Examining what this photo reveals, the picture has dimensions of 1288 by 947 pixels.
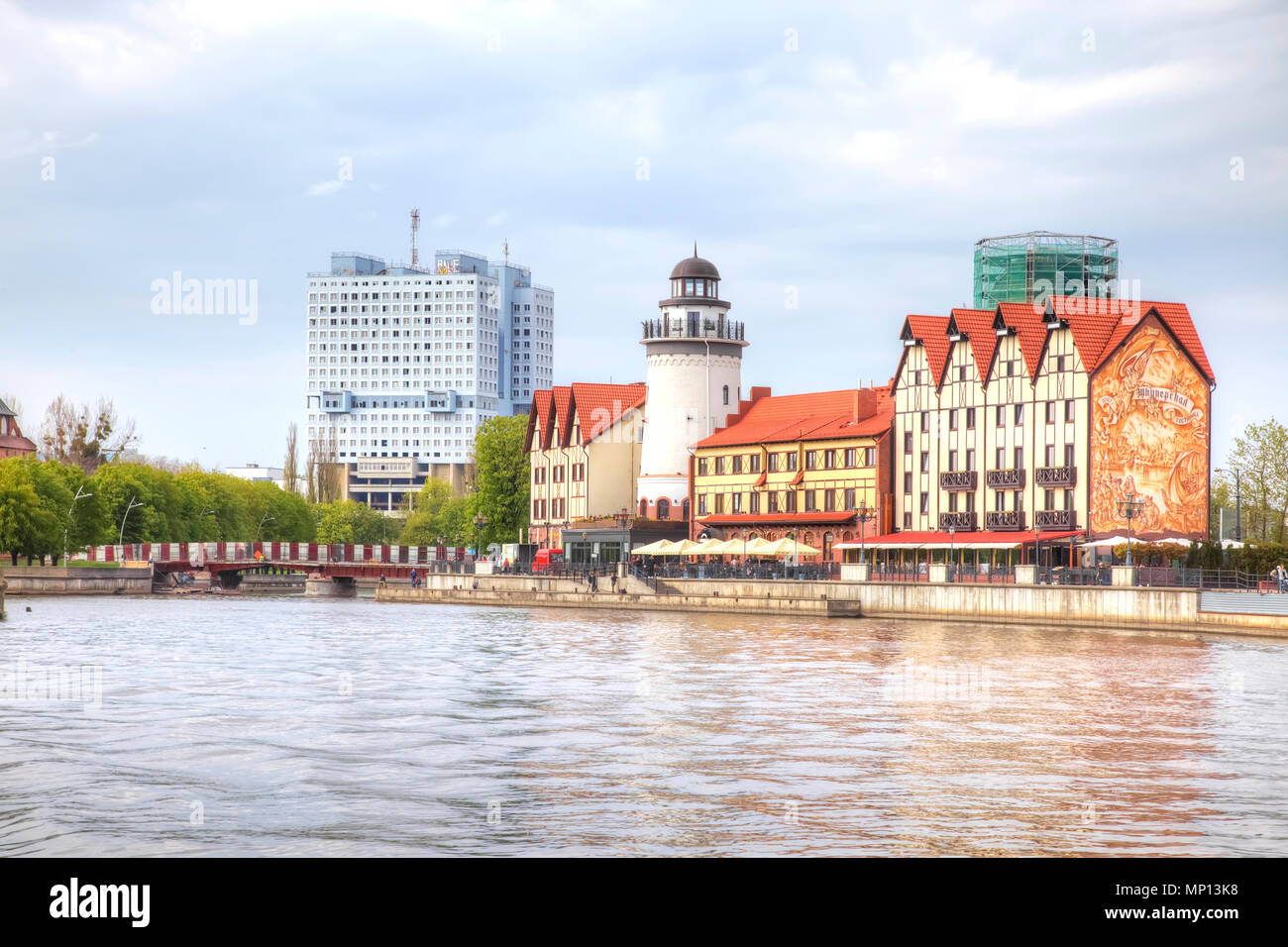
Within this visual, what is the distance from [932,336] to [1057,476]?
1449cm

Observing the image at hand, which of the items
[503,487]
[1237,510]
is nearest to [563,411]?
[503,487]

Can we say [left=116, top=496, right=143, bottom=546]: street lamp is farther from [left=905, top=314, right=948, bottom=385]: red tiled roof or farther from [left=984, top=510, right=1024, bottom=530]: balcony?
[left=984, top=510, right=1024, bottom=530]: balcony

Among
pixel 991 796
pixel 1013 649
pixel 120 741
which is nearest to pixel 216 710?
pixel 120 741

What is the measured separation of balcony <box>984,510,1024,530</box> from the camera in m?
83.7

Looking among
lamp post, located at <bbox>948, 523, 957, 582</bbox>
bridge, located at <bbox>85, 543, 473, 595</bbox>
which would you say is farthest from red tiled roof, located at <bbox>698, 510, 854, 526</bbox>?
bridge, located at <bbox>85, 543, 473, 595</bbox>

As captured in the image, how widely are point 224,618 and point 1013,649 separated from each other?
4558 centimetres

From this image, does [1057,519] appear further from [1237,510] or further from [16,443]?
[16,443]

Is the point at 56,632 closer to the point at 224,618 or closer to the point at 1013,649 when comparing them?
the point at 224,618

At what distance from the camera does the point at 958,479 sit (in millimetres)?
88312

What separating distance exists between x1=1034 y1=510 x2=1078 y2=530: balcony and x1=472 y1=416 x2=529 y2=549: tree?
56.6 meters

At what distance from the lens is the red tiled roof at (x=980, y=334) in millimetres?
87812
